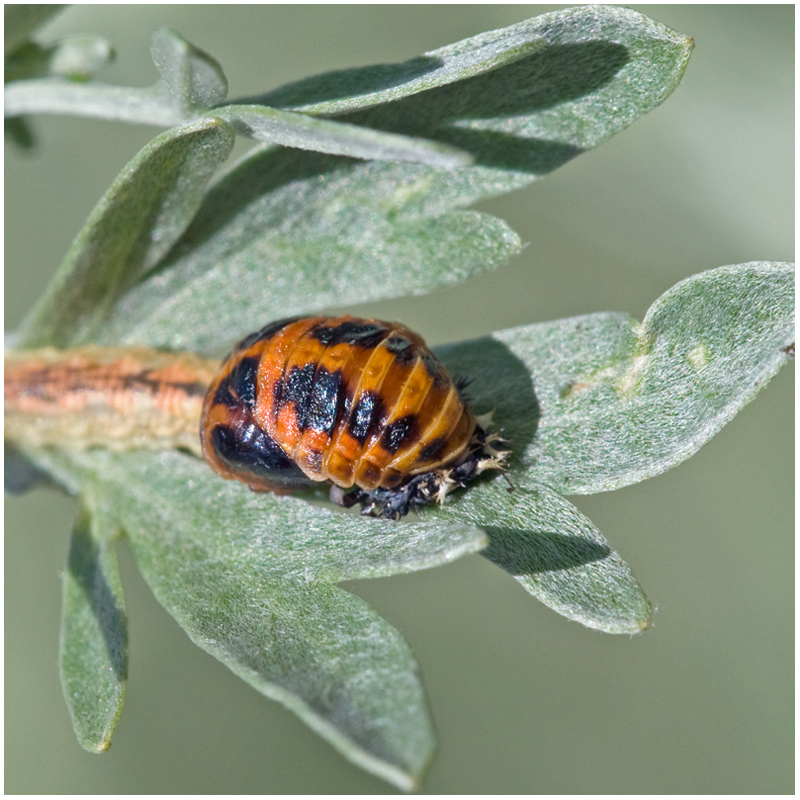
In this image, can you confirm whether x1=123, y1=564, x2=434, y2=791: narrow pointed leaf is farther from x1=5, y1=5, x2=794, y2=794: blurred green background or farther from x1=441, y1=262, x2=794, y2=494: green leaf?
x1=5, y1=5, x2=794, y2=794: blurred green background

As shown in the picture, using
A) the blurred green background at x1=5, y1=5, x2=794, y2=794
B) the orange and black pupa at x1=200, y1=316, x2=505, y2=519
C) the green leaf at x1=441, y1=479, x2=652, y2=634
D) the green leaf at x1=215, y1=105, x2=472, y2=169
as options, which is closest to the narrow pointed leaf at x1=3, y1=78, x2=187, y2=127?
the green leaf at x1=215, y1=105, x2=472, y2=169

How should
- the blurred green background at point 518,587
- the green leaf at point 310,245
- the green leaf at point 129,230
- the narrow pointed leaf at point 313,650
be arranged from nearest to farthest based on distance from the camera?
the narrow pointed leaf at point 313,650, the green leaf at point 129,230, the green leaf at point 310,245, the blurred green background at point 518,587

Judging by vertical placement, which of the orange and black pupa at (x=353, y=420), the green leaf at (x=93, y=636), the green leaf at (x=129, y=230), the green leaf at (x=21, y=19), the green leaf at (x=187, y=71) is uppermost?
the green leaf at (x=21, y=19)

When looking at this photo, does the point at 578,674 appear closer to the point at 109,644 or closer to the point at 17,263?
the point at 109,644

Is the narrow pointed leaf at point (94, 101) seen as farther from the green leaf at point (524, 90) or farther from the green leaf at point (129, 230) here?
the green leaf at point (524, 90)

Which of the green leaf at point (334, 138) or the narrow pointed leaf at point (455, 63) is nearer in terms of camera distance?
the green leaf at point (334, 138)

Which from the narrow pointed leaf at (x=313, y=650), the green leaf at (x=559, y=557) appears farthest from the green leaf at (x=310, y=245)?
the narrow pointed leaf at (x=313, y=650)
